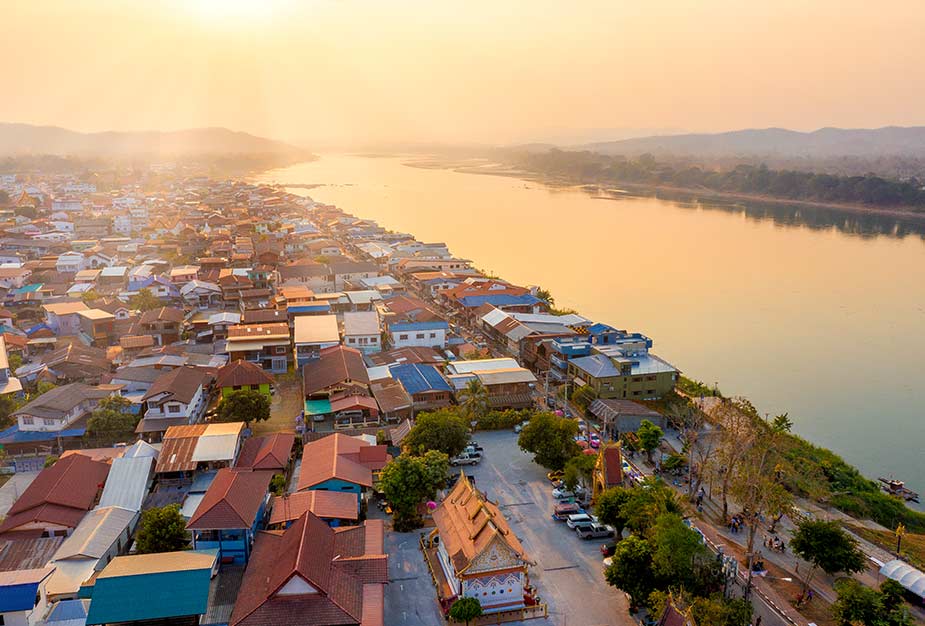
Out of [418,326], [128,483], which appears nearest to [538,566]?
[128,483]

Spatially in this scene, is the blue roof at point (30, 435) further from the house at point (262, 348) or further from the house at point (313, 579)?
the house at point (313, 579)

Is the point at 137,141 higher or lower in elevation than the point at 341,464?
higher

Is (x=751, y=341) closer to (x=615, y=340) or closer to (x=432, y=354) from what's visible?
(x=615, y=340)

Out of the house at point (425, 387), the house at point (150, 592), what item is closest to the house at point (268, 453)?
the house at point (150, 592)

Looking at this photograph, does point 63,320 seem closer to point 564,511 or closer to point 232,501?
point 232,501

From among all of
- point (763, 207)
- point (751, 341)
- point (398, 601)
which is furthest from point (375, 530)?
point (763, 207)

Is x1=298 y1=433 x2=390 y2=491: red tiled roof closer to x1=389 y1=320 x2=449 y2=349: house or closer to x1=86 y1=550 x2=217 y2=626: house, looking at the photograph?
x1=86 y1=550 x2=217 y2=626: house

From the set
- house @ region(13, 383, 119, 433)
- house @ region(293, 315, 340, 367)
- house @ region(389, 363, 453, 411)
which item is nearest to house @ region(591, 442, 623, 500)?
house @ region(389, 363, 453, 411)

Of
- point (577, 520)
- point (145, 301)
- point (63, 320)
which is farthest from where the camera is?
point (145, 301)
